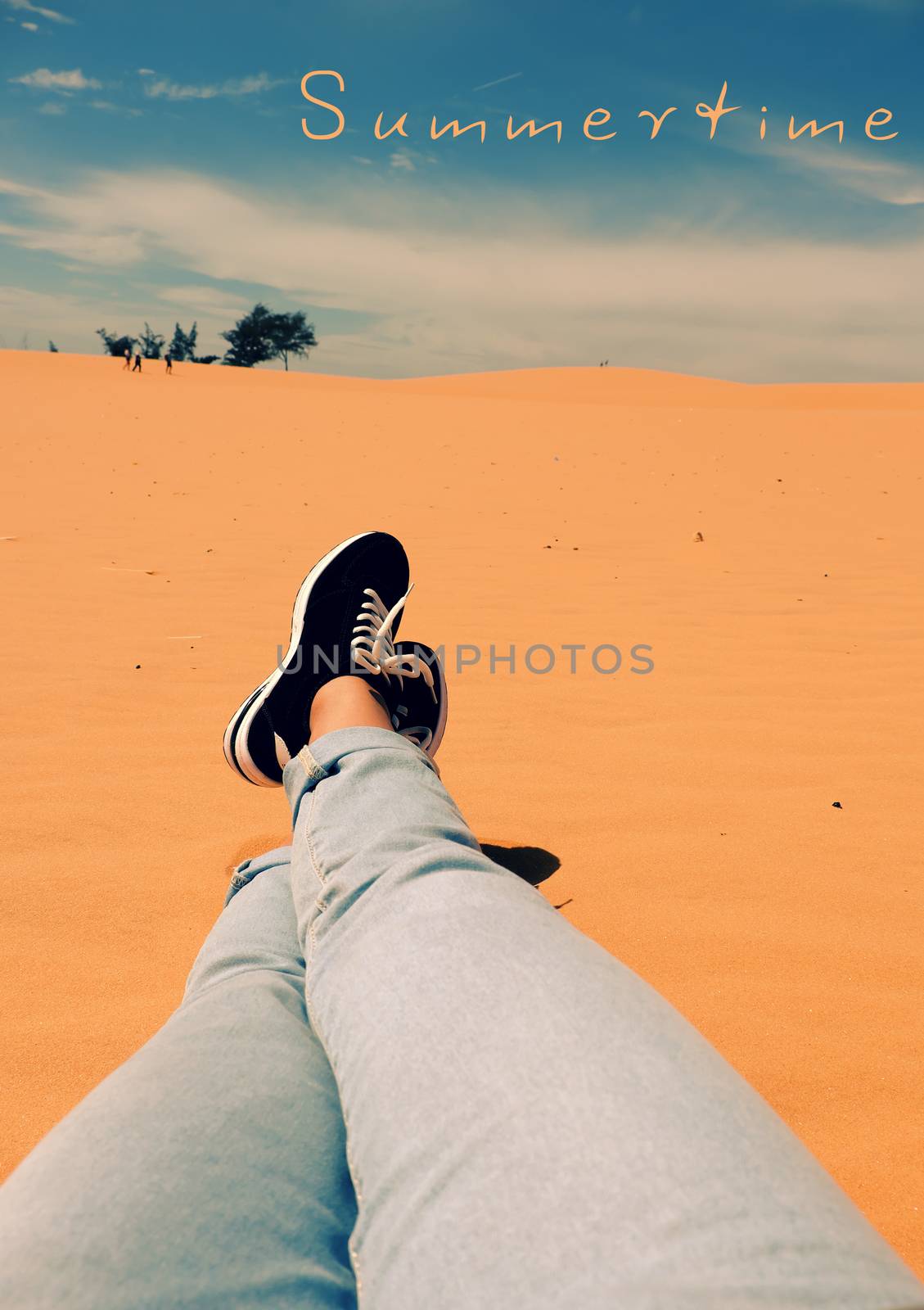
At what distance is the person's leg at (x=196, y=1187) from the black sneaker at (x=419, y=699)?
1143 millimetres

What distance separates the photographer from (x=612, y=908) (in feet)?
6.30

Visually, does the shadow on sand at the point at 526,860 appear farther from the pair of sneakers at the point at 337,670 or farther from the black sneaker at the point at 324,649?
the black sneaker at the point at 324,649

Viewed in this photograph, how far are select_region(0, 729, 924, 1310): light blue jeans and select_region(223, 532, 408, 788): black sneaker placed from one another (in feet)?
3.05

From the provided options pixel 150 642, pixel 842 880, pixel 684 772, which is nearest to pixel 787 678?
pixel 684 772

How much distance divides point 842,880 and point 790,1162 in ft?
4.84

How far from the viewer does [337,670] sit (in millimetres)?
2096

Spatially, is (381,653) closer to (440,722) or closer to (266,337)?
(440,722)

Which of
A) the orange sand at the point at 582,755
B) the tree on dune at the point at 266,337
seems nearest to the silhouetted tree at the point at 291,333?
the tree on dune at the point at 266,337

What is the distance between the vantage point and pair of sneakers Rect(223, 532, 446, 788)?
197 centimetres

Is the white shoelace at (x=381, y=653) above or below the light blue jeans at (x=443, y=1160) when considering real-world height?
above

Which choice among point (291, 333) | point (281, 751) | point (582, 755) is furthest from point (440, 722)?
point (291, 333)

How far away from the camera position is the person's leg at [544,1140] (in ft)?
2.02

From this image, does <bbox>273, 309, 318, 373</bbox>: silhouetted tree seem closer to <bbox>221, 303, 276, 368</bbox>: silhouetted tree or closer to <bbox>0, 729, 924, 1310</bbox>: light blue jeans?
<bbox>221, 303, 276, 368</bbox>: silhouetted tree

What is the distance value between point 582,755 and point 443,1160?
206 cm
